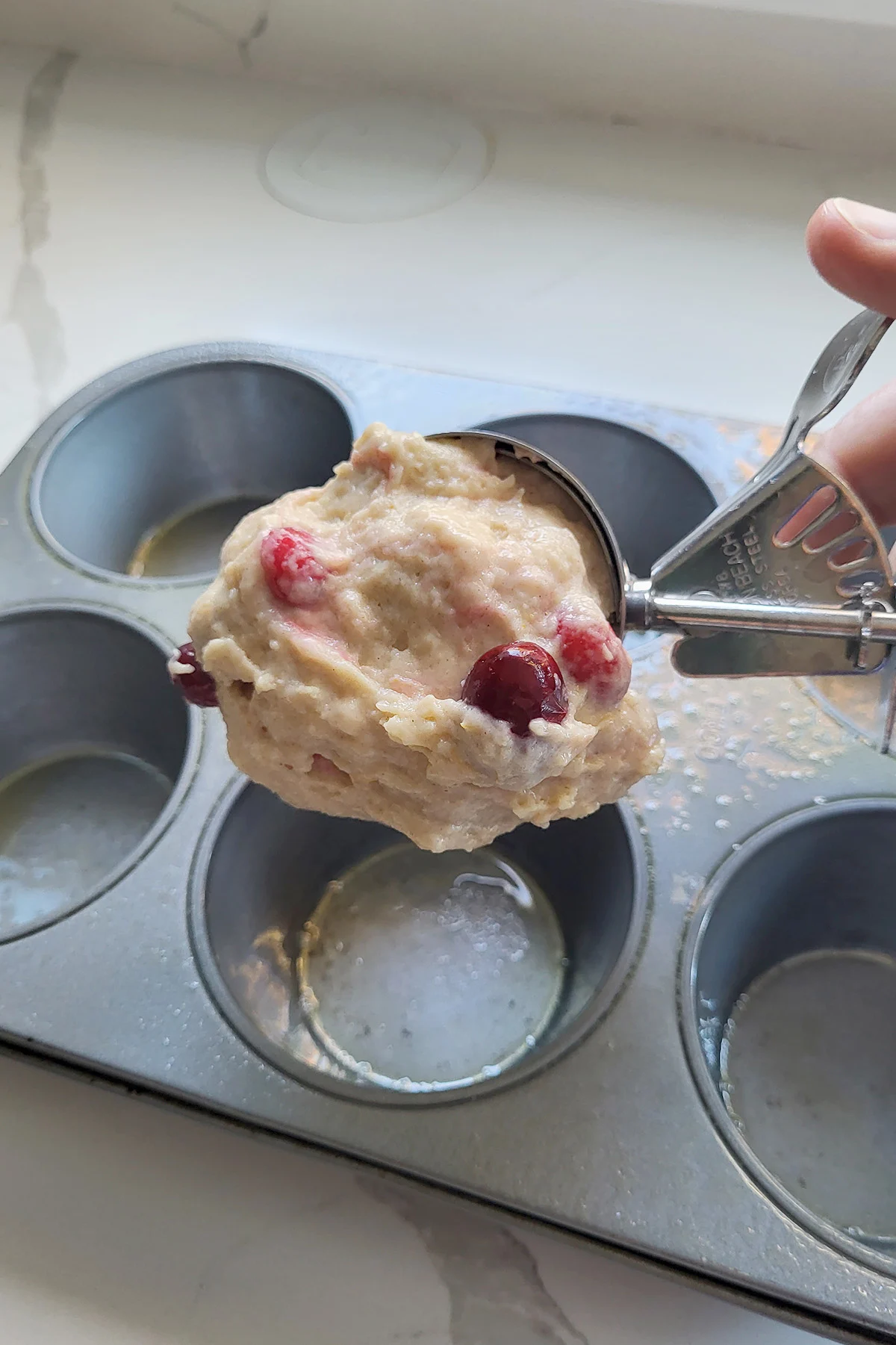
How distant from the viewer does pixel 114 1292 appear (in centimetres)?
84

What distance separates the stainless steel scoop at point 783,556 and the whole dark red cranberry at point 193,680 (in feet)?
0.98

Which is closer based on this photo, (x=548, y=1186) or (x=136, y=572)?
(x=548, y=1186)

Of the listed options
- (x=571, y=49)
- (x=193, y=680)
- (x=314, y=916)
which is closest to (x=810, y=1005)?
(x=314, y=916)

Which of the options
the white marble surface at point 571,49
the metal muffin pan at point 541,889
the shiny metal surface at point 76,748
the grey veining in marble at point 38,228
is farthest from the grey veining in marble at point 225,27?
the shiny metal surface at point 76,748

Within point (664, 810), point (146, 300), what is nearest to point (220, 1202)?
point (664, 810)

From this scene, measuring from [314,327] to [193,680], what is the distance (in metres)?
1.06

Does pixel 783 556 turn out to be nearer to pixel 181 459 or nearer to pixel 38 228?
pixel 181 459

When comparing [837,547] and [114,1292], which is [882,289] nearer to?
[837,547]

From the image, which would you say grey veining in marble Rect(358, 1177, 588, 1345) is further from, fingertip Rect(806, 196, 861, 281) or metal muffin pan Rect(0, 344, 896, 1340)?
fingertip Rect(806, 196, 861, 281)

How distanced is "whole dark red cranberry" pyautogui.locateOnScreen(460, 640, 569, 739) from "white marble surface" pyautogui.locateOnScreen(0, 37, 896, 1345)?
0.50m

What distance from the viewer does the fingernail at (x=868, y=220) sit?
0.81m

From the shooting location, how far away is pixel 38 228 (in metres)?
1.93

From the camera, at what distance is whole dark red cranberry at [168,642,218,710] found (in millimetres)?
842

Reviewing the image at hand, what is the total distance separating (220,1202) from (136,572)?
3.27 ft
